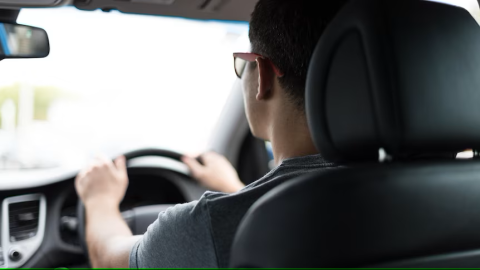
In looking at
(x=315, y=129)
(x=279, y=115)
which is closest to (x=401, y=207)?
(x=315, y=129)

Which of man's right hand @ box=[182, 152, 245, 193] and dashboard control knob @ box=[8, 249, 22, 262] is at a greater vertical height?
man's right hand @ box=[182, 152, 245, 193]

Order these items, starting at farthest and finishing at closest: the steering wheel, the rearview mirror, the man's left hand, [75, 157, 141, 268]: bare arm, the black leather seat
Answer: the steering wheel → the man's left hand → the rearview mirror → [75, 157, 141, 268]: bare arm → the black leather seat

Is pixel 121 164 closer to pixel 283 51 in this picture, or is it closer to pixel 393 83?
pixel 283 51

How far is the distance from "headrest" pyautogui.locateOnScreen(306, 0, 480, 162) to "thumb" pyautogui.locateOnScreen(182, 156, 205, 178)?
2.06 metres

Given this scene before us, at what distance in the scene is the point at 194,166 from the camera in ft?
11.3

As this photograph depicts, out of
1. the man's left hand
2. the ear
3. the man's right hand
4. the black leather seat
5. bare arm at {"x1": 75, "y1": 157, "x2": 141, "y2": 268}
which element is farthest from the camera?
the man's right hand

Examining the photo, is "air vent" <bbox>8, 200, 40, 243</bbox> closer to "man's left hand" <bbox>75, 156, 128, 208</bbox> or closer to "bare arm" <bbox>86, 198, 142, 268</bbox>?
"man's left hand" <bbox>75, 156, 128, 208</bbox>

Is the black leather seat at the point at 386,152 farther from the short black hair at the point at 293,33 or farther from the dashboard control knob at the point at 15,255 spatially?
the dashboard control knob at the point at 15,255

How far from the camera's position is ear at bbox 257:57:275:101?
1869mm

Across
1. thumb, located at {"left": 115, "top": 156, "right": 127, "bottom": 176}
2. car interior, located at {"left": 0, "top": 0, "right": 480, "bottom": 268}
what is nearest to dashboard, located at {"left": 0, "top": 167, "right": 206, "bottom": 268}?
thumb, located at {"left": 115, "top": 156, "right": 127, "bottom": 176}

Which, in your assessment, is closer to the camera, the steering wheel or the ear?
the ear

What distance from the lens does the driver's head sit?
177 centimetres

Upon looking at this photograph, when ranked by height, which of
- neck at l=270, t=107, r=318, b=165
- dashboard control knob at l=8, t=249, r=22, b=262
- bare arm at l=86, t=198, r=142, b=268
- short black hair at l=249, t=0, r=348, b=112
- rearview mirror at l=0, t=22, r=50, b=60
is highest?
rearview mirror at l=0, t=22, r=50, b=60

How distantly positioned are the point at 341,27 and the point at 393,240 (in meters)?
0.54
